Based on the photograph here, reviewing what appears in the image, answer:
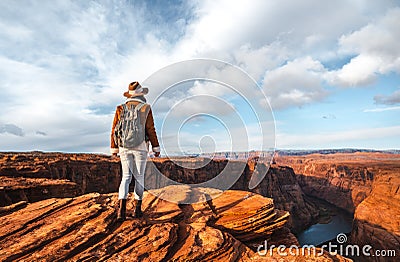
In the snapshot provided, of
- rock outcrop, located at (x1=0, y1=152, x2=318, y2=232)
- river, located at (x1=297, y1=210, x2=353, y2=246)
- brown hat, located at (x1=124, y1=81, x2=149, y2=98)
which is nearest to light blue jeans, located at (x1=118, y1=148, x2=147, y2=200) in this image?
brown hat, located at (x1=124, y1=81, x2=149, y2=98)

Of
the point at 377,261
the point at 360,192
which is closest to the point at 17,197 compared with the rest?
the point at 377,261

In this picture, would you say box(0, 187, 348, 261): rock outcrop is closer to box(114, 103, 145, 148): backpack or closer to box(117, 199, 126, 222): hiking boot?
box(117, 199, 126, 222): hiking boot

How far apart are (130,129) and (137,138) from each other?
247 mm

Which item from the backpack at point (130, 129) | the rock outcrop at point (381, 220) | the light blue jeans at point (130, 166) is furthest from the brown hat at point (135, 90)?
the rock outcrop at point (381, 220)

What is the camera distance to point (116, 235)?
454 cm

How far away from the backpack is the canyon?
180 centimetres

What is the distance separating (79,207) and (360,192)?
3188 inches

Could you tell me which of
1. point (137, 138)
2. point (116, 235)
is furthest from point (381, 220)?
point (137, 138)

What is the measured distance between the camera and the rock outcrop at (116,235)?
13.1ft

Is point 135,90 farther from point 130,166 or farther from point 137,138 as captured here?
point 130,166

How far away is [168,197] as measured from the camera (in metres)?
8.00

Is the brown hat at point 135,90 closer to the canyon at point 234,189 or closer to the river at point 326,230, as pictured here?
the canyon at point 234,189

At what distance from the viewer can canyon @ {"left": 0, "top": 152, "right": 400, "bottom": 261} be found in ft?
22.2

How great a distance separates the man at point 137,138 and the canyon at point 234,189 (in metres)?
0.85
